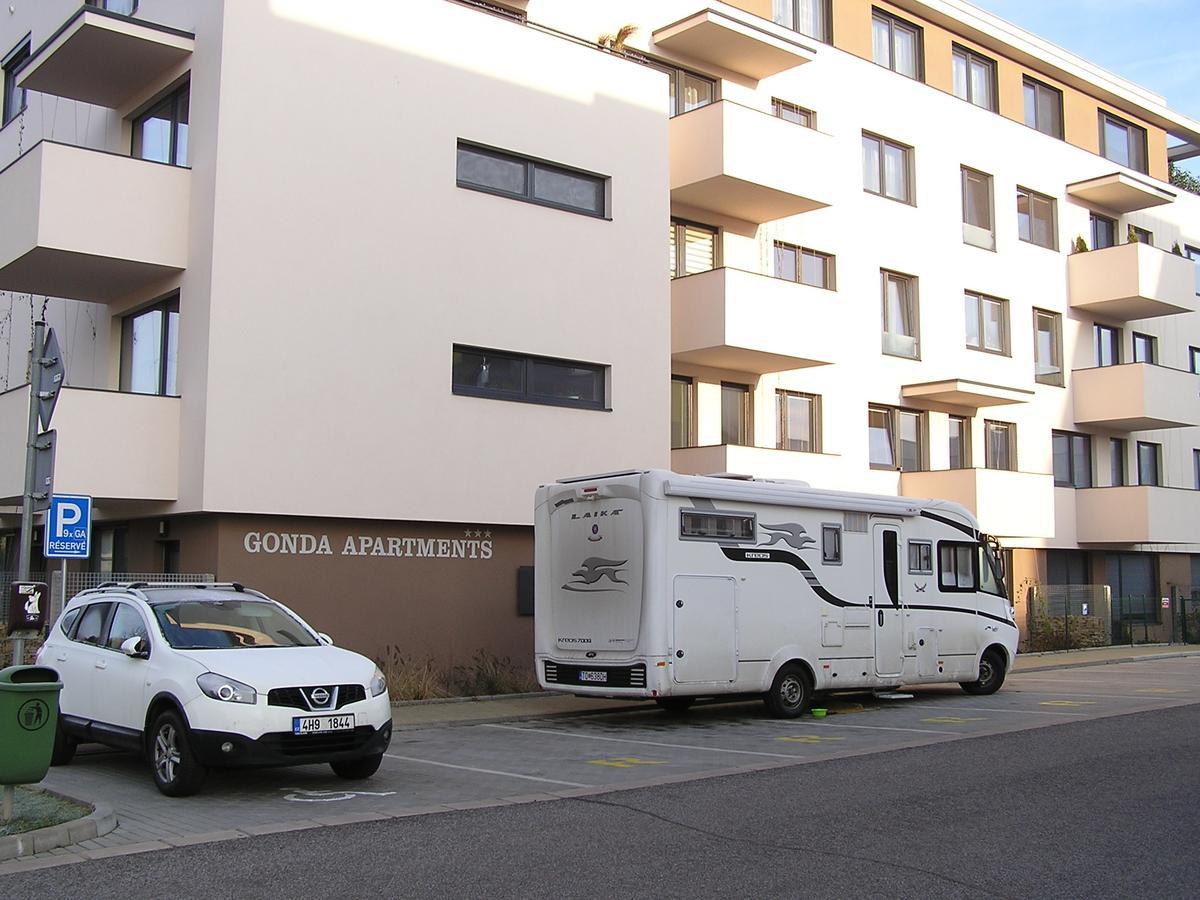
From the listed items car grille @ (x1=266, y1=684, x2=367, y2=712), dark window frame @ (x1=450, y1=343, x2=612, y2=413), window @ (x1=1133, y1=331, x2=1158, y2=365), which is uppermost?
window @ (x1=1133, y1=331, x2=1158, y2=365)

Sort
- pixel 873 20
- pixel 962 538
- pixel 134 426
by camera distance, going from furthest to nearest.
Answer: pixel 873 20
pixel 962 538
pixel 134 426

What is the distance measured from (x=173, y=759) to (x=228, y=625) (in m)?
1.52

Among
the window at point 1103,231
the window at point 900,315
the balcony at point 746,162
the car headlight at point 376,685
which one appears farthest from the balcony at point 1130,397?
the car headlight at point 376,685

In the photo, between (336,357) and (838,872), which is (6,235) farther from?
(838,872)

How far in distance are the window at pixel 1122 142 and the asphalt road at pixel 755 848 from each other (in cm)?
2880

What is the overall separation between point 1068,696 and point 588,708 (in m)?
7.49

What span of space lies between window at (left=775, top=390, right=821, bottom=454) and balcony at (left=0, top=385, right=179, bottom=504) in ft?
41.4

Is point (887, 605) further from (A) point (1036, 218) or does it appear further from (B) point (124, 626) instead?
(A) point (1036, 218)

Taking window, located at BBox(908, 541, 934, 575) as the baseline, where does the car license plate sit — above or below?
below

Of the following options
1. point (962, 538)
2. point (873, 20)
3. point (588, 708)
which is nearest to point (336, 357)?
point (588, 708)

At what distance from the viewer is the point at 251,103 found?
17.4 metres

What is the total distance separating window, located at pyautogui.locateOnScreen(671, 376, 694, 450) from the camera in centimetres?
2431

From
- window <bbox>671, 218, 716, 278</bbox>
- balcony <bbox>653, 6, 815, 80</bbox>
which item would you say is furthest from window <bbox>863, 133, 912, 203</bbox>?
window <bbox>671, 218, 716, 278</bbox>

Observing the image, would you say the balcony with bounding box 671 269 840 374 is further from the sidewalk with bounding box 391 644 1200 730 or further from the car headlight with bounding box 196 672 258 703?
the car headlight with bounding box 196 672 258 703
